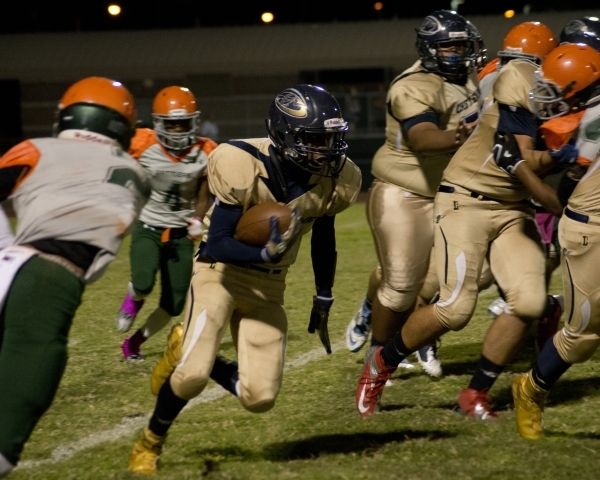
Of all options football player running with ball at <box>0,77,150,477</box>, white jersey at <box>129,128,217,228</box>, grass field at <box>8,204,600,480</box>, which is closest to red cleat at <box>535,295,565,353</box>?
grass field at <box>8,204,600,480</box>

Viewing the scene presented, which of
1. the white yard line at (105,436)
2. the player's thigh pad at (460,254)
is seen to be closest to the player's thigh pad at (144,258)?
the white yard line at (105,436)

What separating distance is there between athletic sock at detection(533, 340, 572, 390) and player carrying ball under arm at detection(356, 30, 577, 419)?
0.86ft

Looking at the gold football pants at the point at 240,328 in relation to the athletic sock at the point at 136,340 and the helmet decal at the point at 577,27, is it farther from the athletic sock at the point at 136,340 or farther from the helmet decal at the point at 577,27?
the helmet decal at the point at 577,27

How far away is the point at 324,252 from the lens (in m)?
3.74

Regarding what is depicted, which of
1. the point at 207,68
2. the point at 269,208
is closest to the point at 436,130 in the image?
the point at 269,208

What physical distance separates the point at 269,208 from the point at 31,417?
1103mm

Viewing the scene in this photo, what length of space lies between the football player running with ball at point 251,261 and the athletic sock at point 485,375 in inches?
39.2

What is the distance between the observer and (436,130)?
415cm

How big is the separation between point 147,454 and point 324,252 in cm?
107

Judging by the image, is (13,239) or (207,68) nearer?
(13,239)

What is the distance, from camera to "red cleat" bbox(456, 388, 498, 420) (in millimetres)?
3982

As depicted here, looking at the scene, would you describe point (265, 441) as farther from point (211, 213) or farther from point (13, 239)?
point (13, 239)

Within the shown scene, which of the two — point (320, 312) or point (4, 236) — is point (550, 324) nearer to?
point (320, 312)

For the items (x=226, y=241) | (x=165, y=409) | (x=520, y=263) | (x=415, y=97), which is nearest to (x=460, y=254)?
(x=520, y=263)
